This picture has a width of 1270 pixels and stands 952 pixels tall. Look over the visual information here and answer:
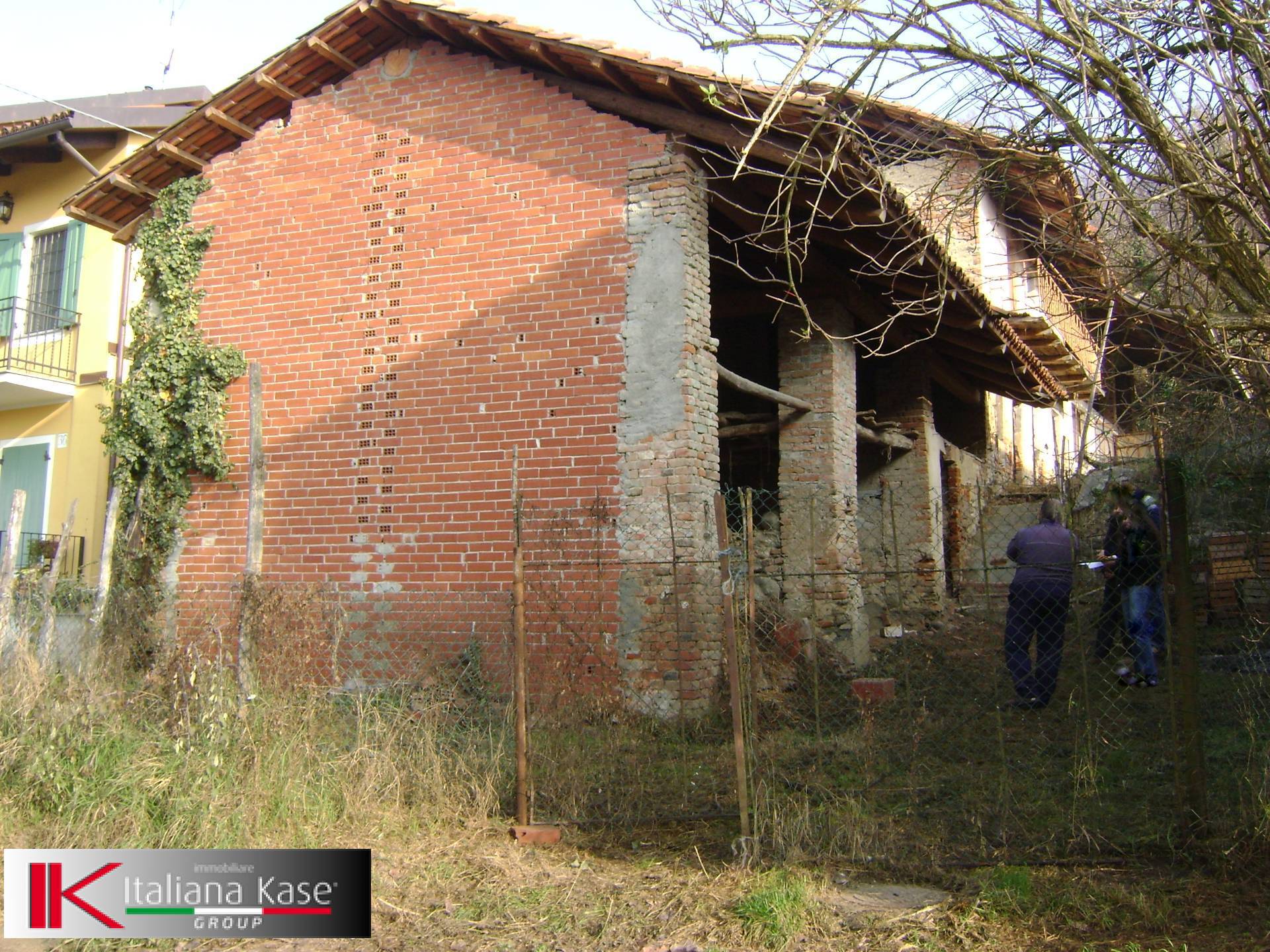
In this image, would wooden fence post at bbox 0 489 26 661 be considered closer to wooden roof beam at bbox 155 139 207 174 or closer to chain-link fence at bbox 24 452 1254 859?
chain-link fence at bbox 24 452 1254 859

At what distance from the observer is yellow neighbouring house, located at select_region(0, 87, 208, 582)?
12.9 meters

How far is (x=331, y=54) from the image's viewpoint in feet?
28.8

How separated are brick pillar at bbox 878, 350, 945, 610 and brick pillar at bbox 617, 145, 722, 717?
4.54m

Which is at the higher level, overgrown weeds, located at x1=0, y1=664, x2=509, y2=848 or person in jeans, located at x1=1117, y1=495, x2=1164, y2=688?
person in jeans, located at x1=1117, y1=495, x2=1164, y2=688

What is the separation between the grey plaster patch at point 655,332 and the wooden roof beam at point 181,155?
4.70 meters

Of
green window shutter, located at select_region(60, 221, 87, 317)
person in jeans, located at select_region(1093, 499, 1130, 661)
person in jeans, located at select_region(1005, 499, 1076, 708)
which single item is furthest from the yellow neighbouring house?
person in jeans, located at select_region(1093, 499, 1130, 661)

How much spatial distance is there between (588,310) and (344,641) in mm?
3311

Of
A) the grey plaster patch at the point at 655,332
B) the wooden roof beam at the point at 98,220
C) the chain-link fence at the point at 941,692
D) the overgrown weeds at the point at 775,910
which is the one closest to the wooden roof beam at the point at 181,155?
the wooden roof beam at the point at 98,220

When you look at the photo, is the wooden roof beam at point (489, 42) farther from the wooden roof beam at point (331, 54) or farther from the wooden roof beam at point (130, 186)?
the wooden roof beam at point (130, 186)

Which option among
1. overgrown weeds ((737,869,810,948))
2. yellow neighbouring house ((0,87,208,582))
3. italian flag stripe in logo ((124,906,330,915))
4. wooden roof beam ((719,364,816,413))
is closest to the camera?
overgrown weeds ((737,869,810,948))

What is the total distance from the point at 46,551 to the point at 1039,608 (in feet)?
38.8

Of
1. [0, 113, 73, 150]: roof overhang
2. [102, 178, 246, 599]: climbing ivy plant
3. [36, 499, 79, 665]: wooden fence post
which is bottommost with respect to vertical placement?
[36, 499, 79, 665]: wooden fence post

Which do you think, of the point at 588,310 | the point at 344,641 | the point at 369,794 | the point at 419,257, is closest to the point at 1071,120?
the point at 588,310

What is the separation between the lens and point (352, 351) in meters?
8.52
